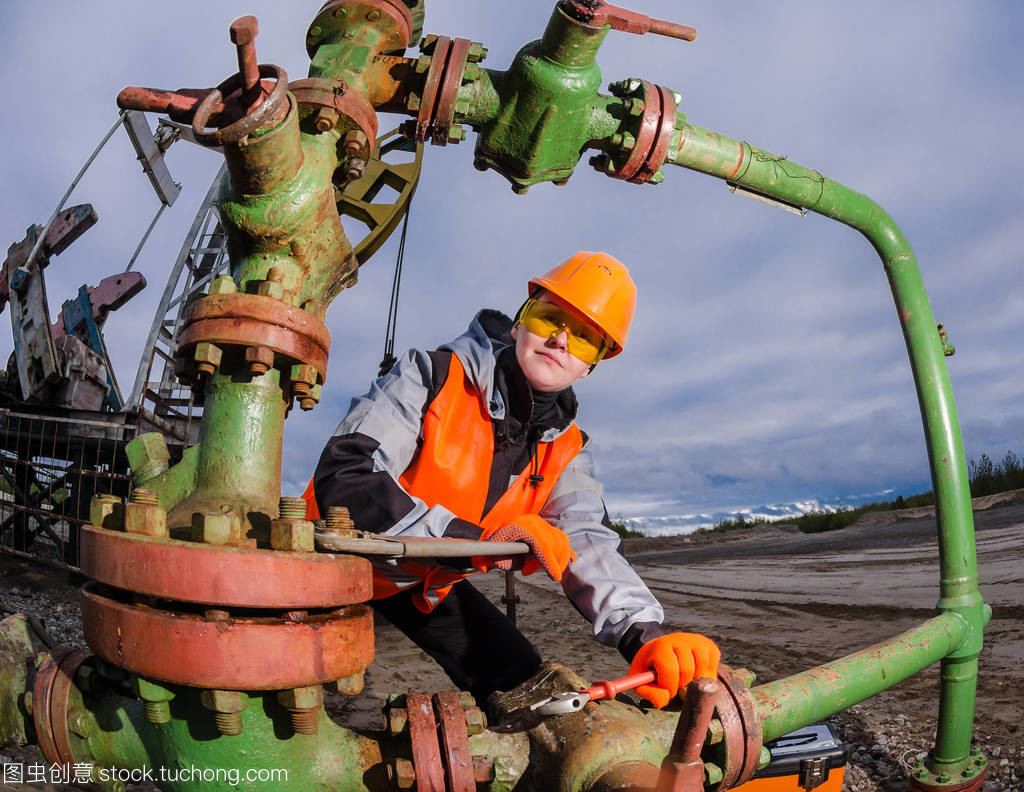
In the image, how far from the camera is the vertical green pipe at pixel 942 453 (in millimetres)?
2396

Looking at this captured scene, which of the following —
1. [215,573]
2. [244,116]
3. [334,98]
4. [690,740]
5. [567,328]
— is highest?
[334,98]

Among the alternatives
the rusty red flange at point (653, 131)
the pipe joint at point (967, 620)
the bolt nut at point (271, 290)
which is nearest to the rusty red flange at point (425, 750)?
the bolt nut at point (271, 290)

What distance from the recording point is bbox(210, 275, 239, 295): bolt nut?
1.36 metres

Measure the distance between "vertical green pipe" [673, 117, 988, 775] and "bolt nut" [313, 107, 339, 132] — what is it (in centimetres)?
142

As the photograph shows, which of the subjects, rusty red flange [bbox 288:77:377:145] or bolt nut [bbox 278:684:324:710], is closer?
bolt nut [bbox 278:684:324:710]

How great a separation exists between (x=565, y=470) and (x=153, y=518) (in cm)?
129

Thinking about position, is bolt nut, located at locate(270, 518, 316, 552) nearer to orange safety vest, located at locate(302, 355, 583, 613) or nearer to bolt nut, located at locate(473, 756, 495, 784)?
bolt nut, located at locate(473, 756, 495, 784)

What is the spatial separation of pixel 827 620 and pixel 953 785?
2622mm

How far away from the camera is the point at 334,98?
59.1 inches

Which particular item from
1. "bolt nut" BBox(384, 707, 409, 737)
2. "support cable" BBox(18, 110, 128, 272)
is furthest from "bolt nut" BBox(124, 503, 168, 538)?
"support cable" BBox(18, 110, 128, 272)

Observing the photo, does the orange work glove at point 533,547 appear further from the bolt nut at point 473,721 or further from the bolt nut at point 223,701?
the bolt nut at point 223,701

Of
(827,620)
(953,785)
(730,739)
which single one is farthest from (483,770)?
(827,620)

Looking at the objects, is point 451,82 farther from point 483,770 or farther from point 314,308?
point 483,770

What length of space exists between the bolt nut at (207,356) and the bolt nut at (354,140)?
505mm
